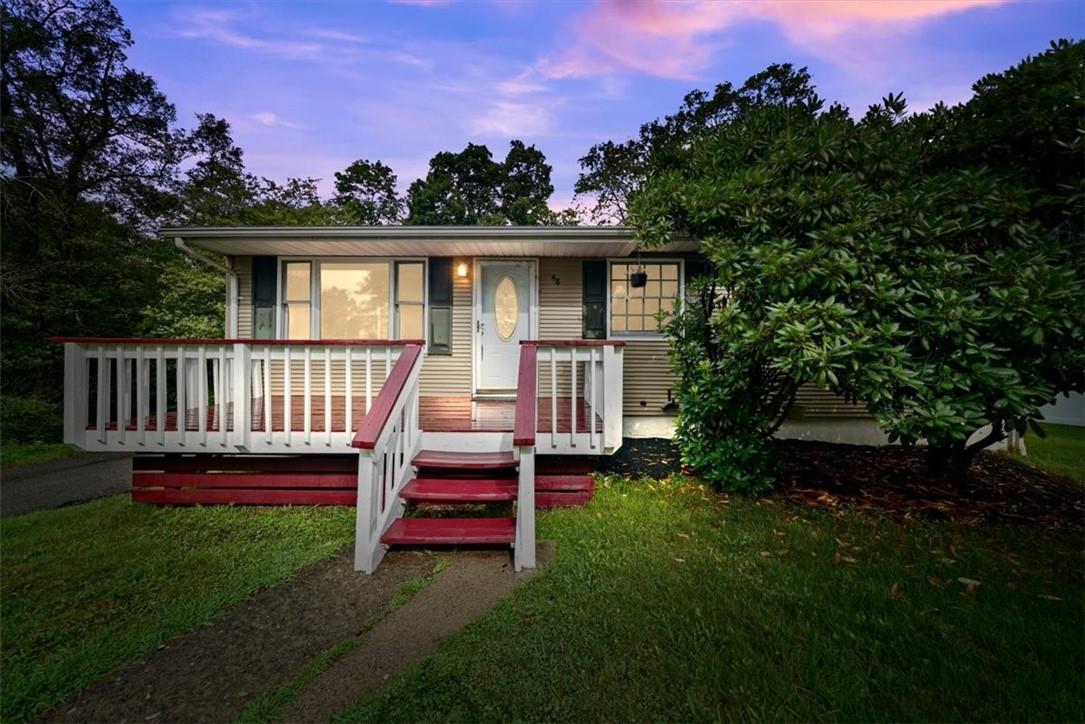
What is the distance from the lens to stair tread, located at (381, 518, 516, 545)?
118 inches

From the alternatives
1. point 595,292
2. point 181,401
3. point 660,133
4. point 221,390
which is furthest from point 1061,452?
point 660,133

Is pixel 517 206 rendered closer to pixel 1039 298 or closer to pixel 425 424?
pixel 425 424

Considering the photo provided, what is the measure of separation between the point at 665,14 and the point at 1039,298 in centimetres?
504

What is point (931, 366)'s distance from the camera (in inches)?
118

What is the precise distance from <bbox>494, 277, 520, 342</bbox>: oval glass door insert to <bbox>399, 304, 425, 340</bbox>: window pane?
1.16 m

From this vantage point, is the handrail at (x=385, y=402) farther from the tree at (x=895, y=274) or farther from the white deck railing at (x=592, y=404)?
the tree at (x=895, y=274)

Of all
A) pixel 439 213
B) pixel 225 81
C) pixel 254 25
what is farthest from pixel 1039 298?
pixel 439 213

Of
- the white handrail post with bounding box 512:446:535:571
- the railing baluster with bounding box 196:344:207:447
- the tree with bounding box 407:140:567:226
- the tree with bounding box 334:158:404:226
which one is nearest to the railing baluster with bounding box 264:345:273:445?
the railing baluster with bounding box 196:344:207:447

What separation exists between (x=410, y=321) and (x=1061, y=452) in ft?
37.8

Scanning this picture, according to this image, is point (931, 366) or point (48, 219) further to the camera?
point (48, 219)

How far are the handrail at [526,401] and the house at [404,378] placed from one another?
0.02 meters

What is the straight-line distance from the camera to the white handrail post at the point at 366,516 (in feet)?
9.41

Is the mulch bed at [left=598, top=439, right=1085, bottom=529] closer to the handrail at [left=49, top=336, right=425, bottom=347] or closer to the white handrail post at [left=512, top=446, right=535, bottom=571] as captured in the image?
the white handrail post at [left=512, top=446, right=535, bottom=571]

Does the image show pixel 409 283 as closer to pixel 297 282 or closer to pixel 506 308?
pixel 506 308
